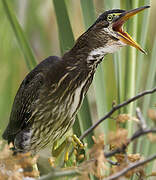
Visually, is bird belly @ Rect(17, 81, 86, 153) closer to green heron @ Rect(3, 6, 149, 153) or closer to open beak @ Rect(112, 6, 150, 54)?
green heron @ Rect(3, 6, 149, 153)

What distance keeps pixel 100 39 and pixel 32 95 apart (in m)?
0.48

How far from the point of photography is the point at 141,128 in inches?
40.9

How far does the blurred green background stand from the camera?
6.33 ft

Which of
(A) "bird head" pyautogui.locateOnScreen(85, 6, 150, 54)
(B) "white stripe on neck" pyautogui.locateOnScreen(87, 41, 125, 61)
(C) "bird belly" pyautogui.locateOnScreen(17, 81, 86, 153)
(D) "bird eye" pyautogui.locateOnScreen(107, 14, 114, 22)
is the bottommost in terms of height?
(C) "bird belly" pyautogui.locateOnScreen(17, 81, 86, 153)

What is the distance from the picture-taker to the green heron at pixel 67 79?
203 cm

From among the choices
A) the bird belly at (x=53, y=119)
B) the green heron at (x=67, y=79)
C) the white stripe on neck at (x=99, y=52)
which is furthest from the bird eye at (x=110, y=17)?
the bird belly at (x=53, y=119)

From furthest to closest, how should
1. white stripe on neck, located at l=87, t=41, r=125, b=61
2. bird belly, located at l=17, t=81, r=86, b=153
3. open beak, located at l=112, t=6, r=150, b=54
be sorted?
bird belly, located at l=17, t=81, r=86, b=153, white stripe on neck, located at l=87, t=41, r=125, b=61, open beak, located at l=112, t=6, r=150, b=54

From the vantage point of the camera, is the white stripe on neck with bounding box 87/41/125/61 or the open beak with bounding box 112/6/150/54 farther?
the white stripe on neck with bounding box 87/41/125/61

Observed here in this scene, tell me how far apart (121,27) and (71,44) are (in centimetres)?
24

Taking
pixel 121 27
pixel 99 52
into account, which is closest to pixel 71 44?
pixel 99 52

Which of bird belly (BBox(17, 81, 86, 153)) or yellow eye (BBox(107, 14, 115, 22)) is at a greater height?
yellow eye (BBox(107, 14, 115, 22))

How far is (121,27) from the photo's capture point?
6.71 feet

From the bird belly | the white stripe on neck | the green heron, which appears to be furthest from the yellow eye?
the bird belly

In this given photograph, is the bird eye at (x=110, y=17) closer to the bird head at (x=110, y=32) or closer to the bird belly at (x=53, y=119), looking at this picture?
the bird head at (x=110, y=32)
